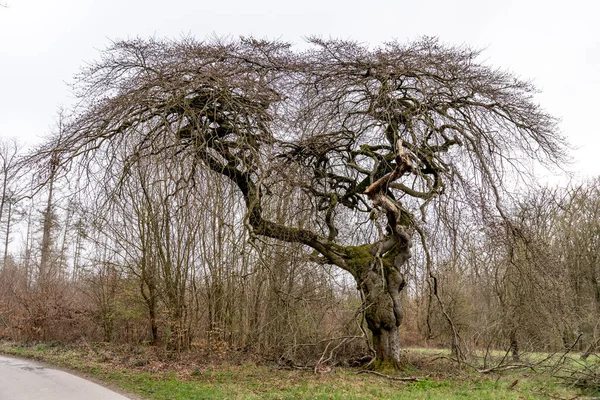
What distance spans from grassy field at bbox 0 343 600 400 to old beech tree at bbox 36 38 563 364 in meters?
1.71

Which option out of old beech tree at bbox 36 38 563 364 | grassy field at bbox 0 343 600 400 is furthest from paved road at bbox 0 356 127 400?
old beech tree at bbox 36 38 563 364

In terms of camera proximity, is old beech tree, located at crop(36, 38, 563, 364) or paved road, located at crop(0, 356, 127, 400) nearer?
paved road, located at crop(0, 356, 127, 400)

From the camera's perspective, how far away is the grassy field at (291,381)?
804 cm

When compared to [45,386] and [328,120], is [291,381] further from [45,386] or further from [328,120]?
[328,120]

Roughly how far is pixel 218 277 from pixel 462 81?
862 cm

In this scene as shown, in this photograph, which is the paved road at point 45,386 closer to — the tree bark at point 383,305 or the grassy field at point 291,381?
the grassy field at point 291,381

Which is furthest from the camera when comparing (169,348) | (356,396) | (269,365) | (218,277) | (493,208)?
(218,277)

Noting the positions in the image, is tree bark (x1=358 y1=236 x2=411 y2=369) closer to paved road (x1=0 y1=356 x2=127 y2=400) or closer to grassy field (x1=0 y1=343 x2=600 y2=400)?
grassy field (x1=0 y1=343 x2=600 y2=400)

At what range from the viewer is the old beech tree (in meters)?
9.90

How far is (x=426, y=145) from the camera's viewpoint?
34.4 feet

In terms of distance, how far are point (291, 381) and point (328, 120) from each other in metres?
6.56

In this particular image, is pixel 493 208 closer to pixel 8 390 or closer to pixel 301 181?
pixel 301 181

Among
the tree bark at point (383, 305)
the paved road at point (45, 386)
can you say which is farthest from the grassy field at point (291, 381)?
the tree bark at point (383, 305)

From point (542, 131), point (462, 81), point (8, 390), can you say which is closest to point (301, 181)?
point (462, 81)
